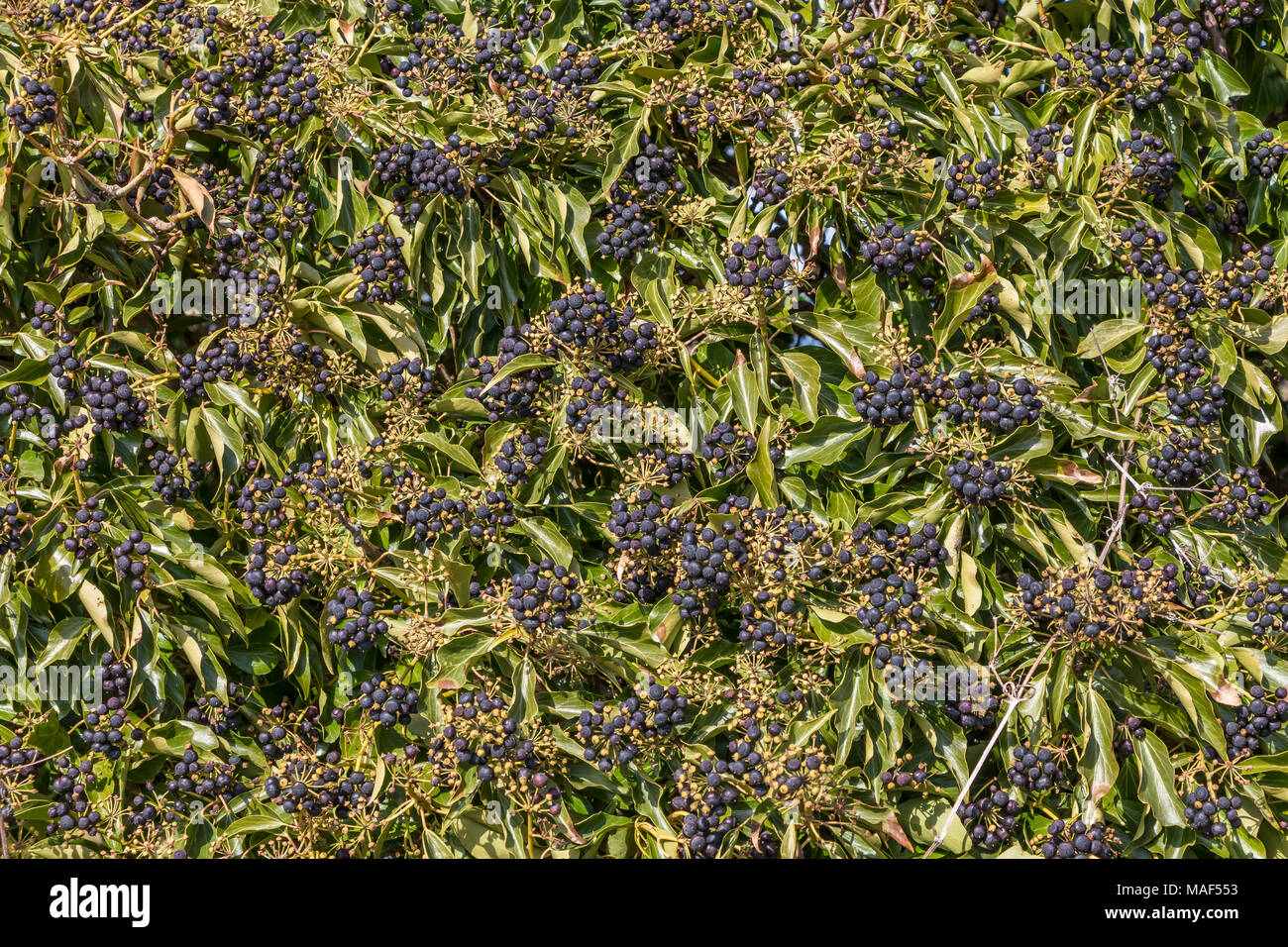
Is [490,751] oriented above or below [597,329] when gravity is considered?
below

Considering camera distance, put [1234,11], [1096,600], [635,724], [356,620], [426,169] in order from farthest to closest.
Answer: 1. [1234,11]
2. [426,169]
3. [356,620]
4. [635,724]
5. [1096,600]

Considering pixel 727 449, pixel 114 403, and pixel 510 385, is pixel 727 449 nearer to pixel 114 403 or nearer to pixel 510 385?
pixel 510 385

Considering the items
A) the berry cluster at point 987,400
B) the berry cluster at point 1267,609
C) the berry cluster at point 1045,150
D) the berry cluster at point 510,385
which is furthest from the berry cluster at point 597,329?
the berry cluster at point 1267,609

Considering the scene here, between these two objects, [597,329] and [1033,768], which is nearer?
[1033,768]

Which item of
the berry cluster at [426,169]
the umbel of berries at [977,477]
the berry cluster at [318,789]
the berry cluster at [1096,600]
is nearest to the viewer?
the berry cluster at [1096,600]

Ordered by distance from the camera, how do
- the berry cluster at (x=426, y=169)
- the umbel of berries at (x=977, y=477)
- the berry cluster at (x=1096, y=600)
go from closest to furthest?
the berry cluster at (x=1096, y=600)
the umbel of berries at (x=977, y=477)
the berry cluster at (x=426, y=169)

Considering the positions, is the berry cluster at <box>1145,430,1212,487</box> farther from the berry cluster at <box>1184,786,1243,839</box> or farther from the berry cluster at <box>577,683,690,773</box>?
the berry cluster at <box>577,683,690,773</box>

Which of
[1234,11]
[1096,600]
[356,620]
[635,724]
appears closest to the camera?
[1096,600]

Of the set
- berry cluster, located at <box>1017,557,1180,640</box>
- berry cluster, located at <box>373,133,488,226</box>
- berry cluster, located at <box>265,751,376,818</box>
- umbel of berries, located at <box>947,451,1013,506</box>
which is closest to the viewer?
berry cluster, located at <box>1017,557,1180,640</box>

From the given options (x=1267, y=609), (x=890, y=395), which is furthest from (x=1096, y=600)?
(x=890, y=395)

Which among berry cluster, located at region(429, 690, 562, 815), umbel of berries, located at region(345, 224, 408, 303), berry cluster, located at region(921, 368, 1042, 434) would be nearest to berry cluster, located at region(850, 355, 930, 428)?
berry cluster, located at region(921, 368, 1042, 434)

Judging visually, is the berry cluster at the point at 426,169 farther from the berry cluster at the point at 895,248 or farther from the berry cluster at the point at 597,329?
the berry cluster at the point at 895,248

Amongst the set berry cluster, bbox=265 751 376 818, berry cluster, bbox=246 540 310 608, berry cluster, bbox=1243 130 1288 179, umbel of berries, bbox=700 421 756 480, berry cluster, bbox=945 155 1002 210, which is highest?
berry cluster, bbox=1243 130 1288 179
